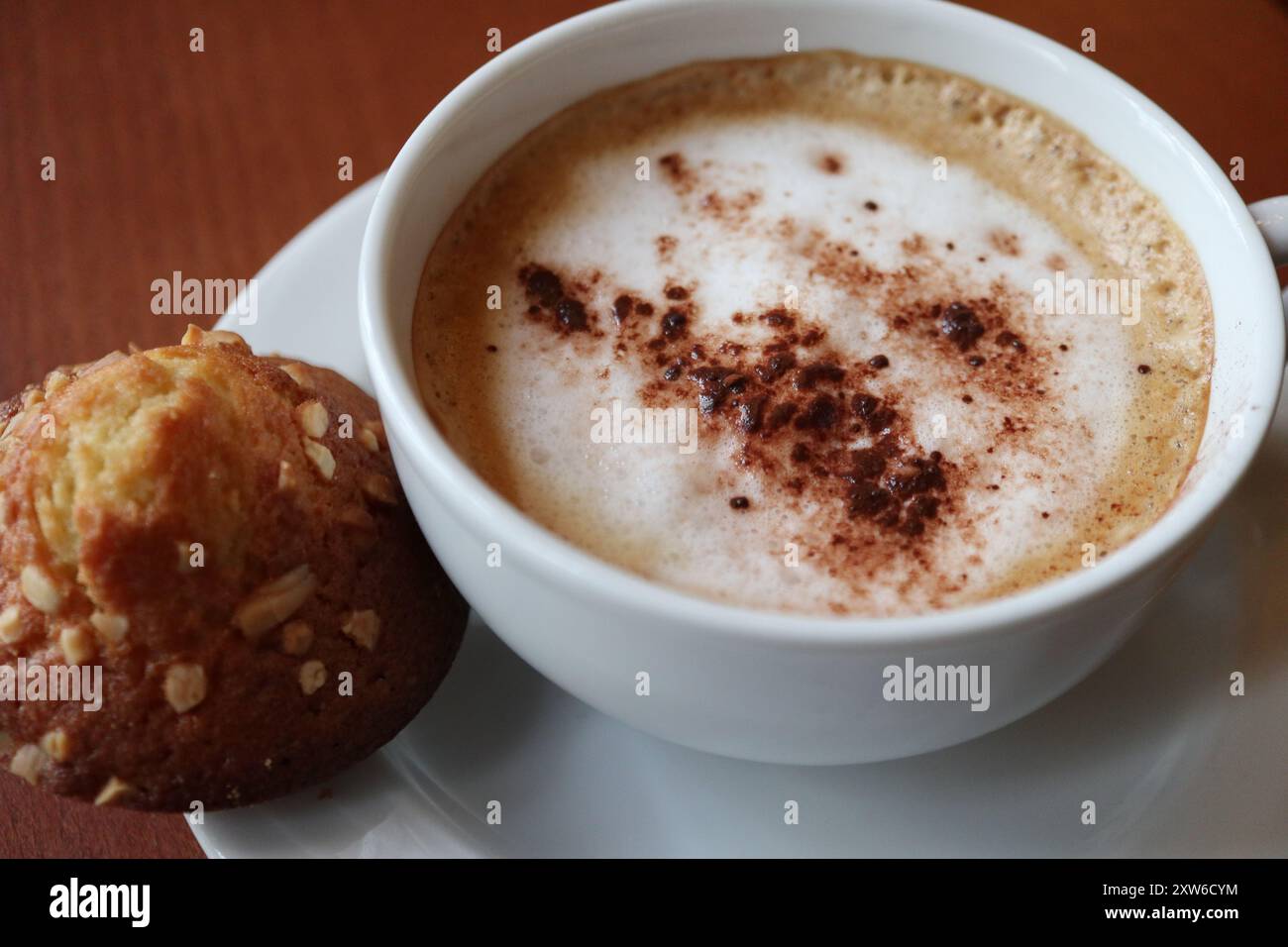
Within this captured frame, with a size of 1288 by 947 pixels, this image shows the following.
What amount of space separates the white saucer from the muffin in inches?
2.9

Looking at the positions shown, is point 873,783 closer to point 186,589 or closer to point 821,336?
point 821,336

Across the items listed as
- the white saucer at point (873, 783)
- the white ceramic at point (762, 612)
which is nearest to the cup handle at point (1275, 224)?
the white ceramic at point (762, 612)

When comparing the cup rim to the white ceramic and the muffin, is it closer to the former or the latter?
the white ceramic

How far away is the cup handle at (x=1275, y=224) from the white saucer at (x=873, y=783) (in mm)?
344

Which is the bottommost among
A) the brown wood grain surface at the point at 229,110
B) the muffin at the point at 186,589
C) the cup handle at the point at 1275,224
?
the muffin at the point at 186,589

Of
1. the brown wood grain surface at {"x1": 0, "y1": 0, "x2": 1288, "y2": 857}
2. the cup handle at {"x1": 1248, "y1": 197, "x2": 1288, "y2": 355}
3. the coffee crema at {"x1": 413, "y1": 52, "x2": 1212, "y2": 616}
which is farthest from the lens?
the brown wood grain surface at {"x1": 0, "y1": 0, "x2": 1288, "y2": 857}

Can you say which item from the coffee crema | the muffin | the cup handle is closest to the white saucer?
the muffin

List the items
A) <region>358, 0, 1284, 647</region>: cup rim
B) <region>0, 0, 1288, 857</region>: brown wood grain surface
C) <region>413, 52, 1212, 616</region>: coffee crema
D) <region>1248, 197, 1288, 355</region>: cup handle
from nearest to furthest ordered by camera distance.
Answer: <region>358, 0, 1284, 647</region>: cup rim
<region>413, 52, 1212, 616</region>: coffee crema
<region>1248, 197, 1288, 355</region>: cup handle
<region>0, 0, 1288, 857</region>: brown wood grain surface

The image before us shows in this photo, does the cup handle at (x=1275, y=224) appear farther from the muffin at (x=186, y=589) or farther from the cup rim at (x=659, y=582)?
the muffin at (x=186, y=589)

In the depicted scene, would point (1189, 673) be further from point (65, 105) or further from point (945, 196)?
point (65, 105)

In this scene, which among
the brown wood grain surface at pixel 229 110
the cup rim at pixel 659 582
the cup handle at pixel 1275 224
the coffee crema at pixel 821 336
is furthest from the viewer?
the brown wood grain surface at pixel 229 110

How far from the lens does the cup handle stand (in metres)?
1.23

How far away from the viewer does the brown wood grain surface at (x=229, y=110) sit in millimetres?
1810
